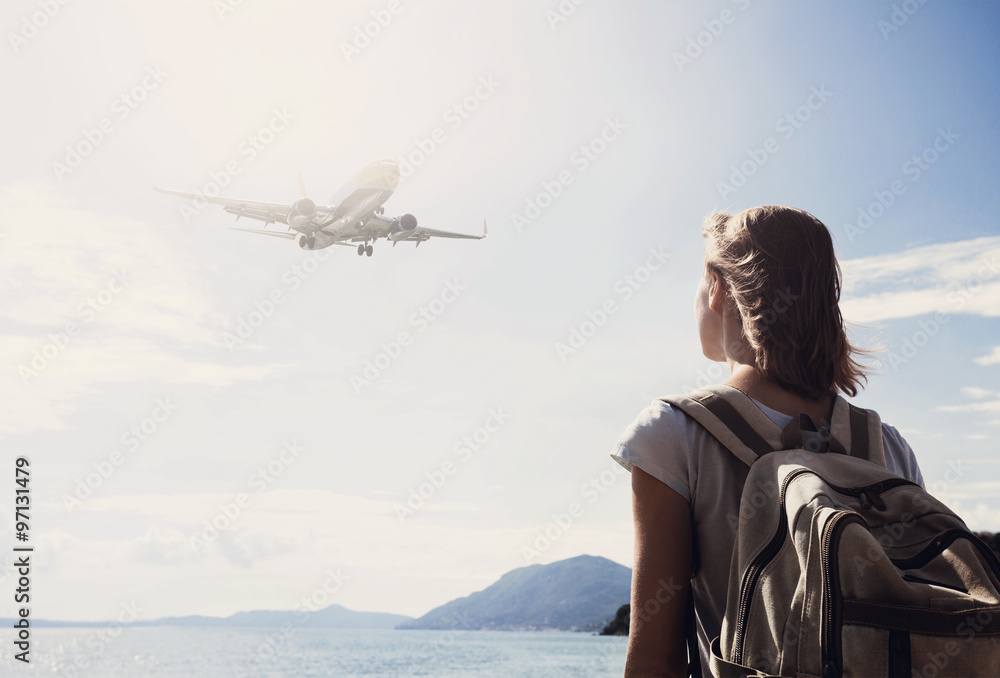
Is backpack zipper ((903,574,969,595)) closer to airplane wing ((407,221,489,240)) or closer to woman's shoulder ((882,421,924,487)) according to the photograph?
woman's shoulder ((882,421,924,487))

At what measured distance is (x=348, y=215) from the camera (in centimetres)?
2816

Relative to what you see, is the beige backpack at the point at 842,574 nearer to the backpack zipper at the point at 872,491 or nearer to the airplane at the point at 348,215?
the backpack zipper at the point at 872,491

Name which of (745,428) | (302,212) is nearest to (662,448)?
(745,428)

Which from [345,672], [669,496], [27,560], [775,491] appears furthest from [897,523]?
[345,672]

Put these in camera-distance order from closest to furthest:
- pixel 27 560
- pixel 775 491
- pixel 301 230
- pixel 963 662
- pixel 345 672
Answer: pixel 963 662
pixel 775 491
pixel 27 560
pixel 301 230
pixel 345 672

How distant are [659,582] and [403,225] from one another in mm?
27589

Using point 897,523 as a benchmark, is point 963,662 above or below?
below

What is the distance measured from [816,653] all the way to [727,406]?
0.64 m

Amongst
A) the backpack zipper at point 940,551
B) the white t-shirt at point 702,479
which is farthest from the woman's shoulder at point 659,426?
the backpack zipper at point 940,551

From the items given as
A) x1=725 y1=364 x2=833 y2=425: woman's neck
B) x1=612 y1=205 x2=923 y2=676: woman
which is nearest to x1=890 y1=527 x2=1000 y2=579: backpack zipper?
x1=612 y1=205 x2=923 y2=676: woman

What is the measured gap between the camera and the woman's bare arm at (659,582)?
1.80 meters

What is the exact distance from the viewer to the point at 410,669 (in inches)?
3172

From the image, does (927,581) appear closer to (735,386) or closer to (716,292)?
(735,386)

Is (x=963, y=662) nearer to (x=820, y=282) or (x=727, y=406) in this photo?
(x=727, y=406)
